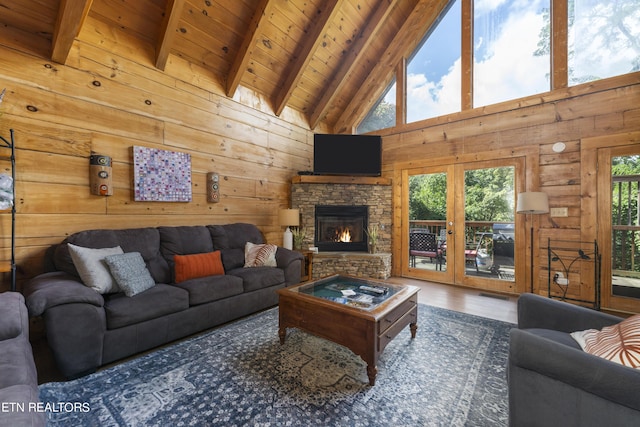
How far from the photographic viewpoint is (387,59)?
5.29 metres

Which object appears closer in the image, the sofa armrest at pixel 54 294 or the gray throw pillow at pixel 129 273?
the sofa armrest at pixel 54 294

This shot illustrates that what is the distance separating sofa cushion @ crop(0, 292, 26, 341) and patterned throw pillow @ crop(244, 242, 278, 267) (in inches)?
81.5

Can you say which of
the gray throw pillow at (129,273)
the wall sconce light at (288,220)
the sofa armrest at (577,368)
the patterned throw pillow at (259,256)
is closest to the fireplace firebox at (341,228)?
the wall sconce light at (288,220)

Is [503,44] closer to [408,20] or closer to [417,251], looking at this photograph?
[408,20]

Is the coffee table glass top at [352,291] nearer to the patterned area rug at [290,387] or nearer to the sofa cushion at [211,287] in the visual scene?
the patterned area rug at [290,387]

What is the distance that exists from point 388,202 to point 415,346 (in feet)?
10.4

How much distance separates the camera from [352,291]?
251 centimetres

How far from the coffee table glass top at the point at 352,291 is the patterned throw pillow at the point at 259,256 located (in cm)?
98

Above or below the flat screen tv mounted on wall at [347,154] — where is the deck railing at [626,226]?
below

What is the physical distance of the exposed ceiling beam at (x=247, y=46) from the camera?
11.2 feet

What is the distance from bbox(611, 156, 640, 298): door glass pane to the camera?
128 inches

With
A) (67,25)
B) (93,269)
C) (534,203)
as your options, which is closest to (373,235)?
(534,203)

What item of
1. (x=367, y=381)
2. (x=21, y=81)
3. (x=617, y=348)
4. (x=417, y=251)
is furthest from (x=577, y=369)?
(x=21, y=81)

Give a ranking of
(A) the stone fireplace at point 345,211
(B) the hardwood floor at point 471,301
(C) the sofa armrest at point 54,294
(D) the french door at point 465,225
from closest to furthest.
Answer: (C) the sofa armrest at point 54,294
(B) the hardwood floor at point 471,301
(D) the french door at point 465,225
(A) the stone fireplace at point 345,211
